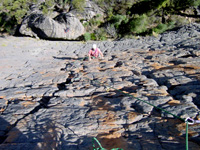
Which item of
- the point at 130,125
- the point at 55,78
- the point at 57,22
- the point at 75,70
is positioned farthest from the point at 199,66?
the point at 57,22

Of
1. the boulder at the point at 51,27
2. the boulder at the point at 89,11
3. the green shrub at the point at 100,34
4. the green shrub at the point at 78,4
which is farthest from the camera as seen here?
the boulder at the point at 89,11

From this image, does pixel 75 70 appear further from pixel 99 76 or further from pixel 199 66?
pixel 199 66

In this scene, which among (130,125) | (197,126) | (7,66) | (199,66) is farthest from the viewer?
(7,66)

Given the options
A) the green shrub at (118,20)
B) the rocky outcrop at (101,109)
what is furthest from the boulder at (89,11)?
the rocky outcrop at (101,109)

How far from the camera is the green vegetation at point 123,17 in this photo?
53.9ft

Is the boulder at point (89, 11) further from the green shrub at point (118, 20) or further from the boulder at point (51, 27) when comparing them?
the green shrub at point (118, 20)

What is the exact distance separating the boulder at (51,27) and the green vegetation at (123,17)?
1375mm

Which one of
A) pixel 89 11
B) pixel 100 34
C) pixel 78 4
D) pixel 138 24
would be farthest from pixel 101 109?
pixel 89 11

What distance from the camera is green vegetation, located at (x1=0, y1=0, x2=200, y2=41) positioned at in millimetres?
16438

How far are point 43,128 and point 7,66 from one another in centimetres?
579

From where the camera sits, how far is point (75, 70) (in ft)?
Result: 20.6

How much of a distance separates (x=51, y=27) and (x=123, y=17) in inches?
335

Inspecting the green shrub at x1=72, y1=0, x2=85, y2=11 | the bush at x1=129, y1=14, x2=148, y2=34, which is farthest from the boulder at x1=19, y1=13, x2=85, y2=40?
the bush at x1=129, y1=14, x2=148, y2=34

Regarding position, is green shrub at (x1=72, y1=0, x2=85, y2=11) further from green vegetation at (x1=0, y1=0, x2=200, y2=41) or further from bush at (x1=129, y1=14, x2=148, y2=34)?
bush at (x1=129, y1=14, x2=148, y2=34)
